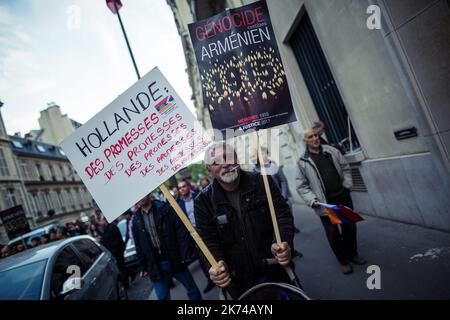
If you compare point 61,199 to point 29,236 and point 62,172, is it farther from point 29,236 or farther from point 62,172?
point 29,236

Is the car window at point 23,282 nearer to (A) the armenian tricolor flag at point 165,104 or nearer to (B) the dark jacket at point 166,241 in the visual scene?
(B) the dark jacket at point 166,241

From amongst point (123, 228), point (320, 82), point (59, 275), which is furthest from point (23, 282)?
point (123, 228)

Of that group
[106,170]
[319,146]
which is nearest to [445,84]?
[319,146]

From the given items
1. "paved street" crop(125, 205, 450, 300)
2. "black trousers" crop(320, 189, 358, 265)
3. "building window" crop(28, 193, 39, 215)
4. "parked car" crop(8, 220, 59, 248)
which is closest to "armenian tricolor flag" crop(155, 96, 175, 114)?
"black trousers" crop(320, 189, 358, 265)

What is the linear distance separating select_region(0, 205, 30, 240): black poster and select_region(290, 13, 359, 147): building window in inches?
383

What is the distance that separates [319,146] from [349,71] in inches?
76.6

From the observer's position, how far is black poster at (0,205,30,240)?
30.7 feet

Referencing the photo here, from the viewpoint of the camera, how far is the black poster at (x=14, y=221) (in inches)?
368

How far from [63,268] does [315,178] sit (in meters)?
3.67

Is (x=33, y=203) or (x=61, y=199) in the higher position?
(x=61, y=199)

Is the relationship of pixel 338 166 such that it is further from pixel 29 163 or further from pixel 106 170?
pixel 29 163

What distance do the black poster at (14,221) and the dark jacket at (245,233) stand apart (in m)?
9.46

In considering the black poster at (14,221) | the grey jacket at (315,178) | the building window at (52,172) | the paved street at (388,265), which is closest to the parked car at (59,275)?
the paved street at (388,265)

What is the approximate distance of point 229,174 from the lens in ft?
8.08
